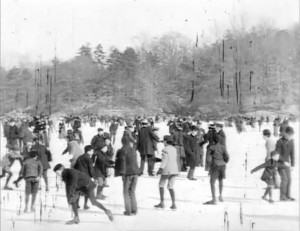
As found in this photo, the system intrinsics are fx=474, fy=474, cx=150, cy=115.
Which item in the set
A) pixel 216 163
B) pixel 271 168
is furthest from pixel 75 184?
pixel 271 168

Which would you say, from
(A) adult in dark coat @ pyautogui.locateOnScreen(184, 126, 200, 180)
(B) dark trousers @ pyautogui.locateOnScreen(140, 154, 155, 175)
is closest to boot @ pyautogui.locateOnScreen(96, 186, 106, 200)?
(B) dark trousers @ pyautogui.locateOnScreen(140, 154, 155, 175)

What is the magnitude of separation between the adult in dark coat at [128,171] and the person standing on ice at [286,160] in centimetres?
272

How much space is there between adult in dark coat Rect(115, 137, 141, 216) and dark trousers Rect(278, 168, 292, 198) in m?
2.68

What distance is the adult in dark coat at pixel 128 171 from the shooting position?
8.29 meters

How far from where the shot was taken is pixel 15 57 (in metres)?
11.0

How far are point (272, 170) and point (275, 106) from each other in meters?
6.27

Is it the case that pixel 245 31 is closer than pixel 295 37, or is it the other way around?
pixel 295 37

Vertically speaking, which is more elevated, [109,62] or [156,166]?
[109,62]

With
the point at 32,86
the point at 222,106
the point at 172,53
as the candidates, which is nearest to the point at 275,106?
the point at 222,106

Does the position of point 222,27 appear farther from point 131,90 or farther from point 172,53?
point 131,90

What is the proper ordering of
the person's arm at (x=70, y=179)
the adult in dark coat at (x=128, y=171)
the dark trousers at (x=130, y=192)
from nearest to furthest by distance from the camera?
the person's arm at (x=70, y=179), the adult in dark coat at (x=128, y=171), the dark trousers at (x=130, y=192)

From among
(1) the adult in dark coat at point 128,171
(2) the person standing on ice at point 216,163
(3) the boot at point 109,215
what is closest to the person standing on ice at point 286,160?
(2) the person standing on ice at point 216,163

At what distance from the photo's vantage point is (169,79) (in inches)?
610

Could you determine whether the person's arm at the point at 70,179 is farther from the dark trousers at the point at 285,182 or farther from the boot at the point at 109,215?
→ the dark trousers at the point at 285,182
